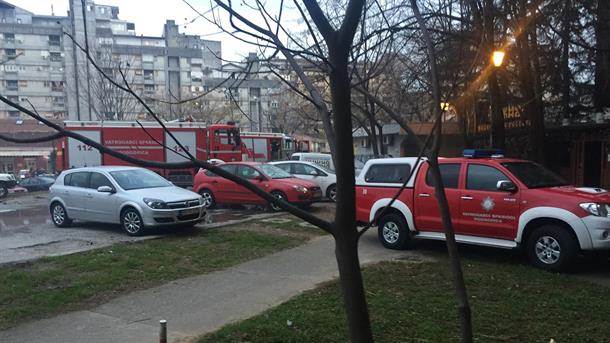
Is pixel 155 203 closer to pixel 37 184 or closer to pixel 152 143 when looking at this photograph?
pixel 152 143

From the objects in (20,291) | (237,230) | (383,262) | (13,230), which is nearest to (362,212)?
(383,262)

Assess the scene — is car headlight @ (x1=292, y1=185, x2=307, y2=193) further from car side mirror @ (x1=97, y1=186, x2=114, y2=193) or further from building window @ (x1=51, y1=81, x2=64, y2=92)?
building window @ (x1=51, y1=81, x2=64, y2=92)

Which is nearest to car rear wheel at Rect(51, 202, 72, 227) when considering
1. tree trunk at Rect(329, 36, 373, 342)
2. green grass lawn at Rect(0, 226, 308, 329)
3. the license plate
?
the license plate

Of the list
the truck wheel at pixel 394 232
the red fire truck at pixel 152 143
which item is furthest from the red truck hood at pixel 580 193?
the red fire truck at pixel 152 143

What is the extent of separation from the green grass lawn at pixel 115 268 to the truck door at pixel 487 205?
350cm

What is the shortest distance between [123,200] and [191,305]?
610 centimetres

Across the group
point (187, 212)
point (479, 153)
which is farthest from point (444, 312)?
point (187, 212)

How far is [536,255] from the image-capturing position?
8086 mm

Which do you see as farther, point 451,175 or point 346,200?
point 451,175

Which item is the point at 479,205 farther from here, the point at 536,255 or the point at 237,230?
the point at 237,230

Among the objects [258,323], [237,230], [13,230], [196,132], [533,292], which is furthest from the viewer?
[196,132]

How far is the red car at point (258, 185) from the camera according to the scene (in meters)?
15.7

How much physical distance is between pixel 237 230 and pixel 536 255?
256 inches

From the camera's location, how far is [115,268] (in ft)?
27.7
